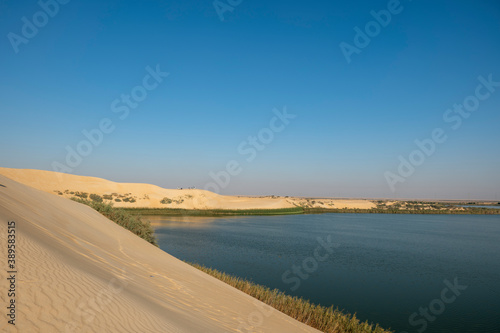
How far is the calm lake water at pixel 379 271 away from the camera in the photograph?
32.6 feet

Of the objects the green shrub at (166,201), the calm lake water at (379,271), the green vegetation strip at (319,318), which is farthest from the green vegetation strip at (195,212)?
the green vegetation strip at (319,318)

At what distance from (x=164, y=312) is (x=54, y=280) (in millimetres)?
1749

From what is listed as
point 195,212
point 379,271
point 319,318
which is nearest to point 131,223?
point 319,318

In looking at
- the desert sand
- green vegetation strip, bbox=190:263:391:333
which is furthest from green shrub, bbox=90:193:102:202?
green vegetation strip, bbox=190:263:391:333

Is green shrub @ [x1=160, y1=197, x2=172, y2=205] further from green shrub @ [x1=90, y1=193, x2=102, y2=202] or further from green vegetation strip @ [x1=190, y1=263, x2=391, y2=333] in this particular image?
green vegetation strip @ [x1=190, y1=263, x2=391, y2=333]

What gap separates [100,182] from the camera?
60.7 metres

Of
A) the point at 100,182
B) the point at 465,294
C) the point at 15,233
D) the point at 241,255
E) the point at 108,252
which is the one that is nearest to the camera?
the point at 15,233

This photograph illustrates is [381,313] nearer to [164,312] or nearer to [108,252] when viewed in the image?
[164,312]

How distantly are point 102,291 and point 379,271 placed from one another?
48.5 feet

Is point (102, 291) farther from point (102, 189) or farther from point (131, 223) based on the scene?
point (102, 189)

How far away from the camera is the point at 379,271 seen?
1498cm

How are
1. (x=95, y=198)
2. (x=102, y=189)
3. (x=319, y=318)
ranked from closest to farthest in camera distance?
(x=319, y=318), (x=95, y=198), (x=102, y=189)

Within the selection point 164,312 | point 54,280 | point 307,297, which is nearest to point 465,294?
point 307,297

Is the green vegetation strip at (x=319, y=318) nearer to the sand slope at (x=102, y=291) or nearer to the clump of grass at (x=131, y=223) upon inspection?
the sand slope at (x=102, y=291)
